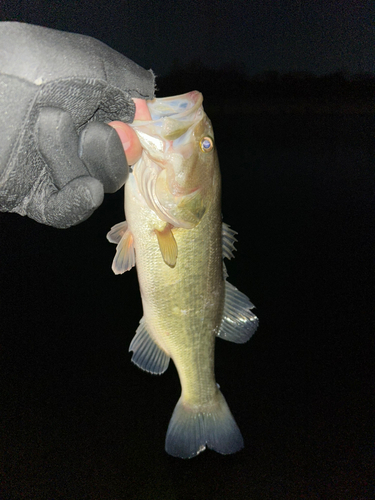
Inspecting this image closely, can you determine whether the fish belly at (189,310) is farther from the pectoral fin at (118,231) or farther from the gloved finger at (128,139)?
the gloved finger at (128,139)

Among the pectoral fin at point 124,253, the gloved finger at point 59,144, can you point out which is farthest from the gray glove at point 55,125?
the pectoral fin at point 124,253

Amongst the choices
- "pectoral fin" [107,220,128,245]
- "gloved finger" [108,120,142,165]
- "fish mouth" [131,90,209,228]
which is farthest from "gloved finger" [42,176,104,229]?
"pectoral fin" [107,220,128,245]

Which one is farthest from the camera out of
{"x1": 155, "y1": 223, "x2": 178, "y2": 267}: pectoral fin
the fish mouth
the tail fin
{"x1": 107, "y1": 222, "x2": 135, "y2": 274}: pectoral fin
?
the tail fin

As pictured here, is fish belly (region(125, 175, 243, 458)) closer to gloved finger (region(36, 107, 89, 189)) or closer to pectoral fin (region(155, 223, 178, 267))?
pectoral fin (region(155, 223, 178, 267))

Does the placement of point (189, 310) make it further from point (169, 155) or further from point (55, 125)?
point (55, 125)

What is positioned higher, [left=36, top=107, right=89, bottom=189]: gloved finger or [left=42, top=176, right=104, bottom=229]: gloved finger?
[left=36, top=107, right=89, bottom=189]: gloved finger

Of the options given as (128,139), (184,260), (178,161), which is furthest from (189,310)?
(128,139)
